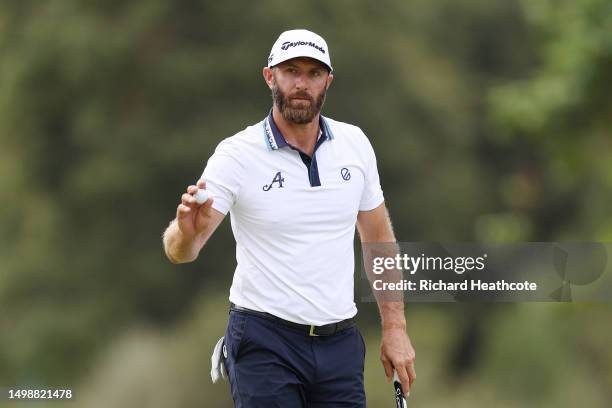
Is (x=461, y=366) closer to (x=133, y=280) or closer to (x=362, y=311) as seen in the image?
(x=362, y=311)

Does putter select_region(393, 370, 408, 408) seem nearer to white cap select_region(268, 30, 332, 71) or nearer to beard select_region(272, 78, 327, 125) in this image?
beard select_region(272, 78, 327, 125)

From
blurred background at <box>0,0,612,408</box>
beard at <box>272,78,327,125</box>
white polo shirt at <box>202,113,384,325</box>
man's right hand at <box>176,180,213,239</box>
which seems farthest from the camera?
blurred background at <box>0,0,612,408</box>

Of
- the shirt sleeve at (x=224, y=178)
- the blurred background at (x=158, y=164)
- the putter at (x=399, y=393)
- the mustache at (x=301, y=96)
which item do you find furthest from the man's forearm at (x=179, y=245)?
the blurred background at (x=158, y=164)

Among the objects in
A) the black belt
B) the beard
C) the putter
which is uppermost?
the beard

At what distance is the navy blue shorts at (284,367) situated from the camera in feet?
18.9

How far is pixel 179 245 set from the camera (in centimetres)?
562

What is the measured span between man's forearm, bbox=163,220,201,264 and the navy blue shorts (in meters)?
0.36

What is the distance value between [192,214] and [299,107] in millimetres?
698

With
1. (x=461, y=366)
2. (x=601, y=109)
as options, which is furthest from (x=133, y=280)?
(x=601, y=109)

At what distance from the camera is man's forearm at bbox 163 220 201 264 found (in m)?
5.60

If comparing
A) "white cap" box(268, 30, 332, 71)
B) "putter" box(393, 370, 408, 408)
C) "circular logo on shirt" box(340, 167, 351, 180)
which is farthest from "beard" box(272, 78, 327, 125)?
"putter" box(393, 370, 408, 408)

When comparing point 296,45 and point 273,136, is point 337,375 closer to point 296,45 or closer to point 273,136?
point 273,136

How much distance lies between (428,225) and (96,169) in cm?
573

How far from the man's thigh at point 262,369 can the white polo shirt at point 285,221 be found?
92 mm
